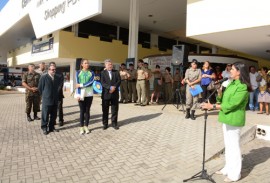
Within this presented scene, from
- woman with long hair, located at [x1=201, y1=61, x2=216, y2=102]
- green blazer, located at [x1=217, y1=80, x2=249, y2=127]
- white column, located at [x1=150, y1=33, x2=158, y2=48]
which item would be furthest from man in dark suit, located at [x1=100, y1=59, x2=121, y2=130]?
white column, located at [x1=150, y1=33, x2=158, y2=48]

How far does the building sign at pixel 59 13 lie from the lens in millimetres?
10041

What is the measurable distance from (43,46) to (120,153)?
15.4 m

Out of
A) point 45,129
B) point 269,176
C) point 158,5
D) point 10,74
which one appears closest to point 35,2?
point 158,5

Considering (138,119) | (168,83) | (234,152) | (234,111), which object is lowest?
(138,119)

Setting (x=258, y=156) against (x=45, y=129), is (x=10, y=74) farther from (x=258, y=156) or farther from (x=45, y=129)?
(x=258, y=156)

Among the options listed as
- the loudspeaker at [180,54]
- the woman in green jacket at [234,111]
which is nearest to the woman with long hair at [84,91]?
the woman in green jacket at [234,111]

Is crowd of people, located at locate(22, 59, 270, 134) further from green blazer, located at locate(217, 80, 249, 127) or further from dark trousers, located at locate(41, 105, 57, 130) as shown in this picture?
green blazer, located at locate(217, 80, 249, 127)

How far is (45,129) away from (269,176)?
15.8 ft

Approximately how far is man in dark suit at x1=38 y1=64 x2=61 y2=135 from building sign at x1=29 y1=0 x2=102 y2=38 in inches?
161

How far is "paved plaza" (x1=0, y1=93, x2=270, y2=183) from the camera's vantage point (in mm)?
3840

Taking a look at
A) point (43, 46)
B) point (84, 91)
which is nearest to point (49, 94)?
point (84, 91)

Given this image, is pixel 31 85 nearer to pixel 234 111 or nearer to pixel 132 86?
pixel 132 86

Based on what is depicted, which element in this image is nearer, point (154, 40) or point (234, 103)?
point (234, 103)

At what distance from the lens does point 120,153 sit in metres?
4.80
